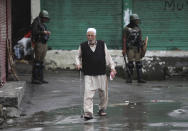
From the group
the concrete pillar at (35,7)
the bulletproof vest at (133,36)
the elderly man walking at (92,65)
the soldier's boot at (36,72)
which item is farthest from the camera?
the concrete pillar at (35,7)

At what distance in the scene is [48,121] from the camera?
902cm

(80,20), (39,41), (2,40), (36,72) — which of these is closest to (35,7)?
(80,20)

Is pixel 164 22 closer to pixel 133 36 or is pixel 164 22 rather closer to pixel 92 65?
pixel 133 36

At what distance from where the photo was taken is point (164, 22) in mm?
16922

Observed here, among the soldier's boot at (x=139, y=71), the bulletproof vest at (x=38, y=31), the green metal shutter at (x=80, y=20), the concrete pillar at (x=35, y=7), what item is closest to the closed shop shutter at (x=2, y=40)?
the bulletproof vest at (x=38, y=31)

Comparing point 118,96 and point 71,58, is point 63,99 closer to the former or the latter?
point 118,96

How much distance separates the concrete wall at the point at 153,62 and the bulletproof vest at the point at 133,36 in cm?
146

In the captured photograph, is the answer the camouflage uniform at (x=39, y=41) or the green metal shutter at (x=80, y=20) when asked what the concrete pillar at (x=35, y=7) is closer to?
the green metal shutter at (x=80, y=20)

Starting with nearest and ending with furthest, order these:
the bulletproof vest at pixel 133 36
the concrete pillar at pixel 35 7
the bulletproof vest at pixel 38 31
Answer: the bulletproof vest at pixel 38 31 → the bulletproof vest at pixel 133 36 → the concrete pillar at pixel 35 7

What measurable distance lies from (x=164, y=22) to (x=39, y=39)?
535 cm

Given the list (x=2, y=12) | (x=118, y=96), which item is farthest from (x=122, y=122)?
(x=2, y=12)

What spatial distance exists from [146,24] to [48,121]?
869 centimetres

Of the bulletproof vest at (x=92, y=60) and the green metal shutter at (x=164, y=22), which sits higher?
the green metal shutter at (x=164, y=22)

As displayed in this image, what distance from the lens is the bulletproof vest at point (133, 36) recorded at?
14.5m
